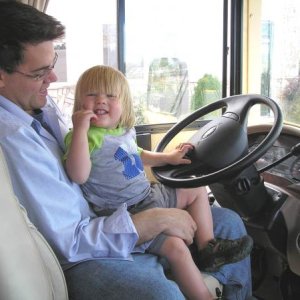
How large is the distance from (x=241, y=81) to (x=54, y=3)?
6.57 feet

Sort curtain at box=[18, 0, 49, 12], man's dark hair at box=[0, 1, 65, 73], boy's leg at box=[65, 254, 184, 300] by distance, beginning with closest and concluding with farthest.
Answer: boy's leg at box=[65, 254, 184, 300] < man's dark hair at box=[0, 1, 65, 73] < curtain at box=[18, 0, 49, 12]

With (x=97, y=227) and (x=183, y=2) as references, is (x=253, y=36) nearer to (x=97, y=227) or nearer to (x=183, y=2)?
(x=183, y=2)

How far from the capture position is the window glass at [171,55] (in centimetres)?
378

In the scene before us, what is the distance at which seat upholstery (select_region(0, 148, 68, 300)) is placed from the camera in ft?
2.72

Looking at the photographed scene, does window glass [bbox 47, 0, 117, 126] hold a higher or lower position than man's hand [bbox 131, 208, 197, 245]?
higher

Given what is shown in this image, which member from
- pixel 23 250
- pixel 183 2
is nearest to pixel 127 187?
pixel 23 250

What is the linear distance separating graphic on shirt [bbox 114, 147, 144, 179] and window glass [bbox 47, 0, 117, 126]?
2.08 meters

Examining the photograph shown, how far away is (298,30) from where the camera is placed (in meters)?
3.74

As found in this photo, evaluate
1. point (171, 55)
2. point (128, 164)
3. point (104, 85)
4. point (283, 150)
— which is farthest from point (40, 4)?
point (283, 150)

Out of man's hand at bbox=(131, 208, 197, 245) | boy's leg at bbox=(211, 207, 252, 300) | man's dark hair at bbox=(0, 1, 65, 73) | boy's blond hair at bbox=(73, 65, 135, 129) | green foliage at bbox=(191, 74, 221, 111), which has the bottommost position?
boy's leg at bbox=(211, 207, 252, 300)

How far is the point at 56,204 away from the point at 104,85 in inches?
17.3

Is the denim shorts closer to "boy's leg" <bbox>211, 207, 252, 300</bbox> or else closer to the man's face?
"boy's leg" <bbox>211, 207, 252, 300</bbox>

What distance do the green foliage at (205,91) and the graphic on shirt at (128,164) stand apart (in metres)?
2.86

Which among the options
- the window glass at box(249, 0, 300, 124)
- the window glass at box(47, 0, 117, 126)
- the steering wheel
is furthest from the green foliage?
the steering wheel
